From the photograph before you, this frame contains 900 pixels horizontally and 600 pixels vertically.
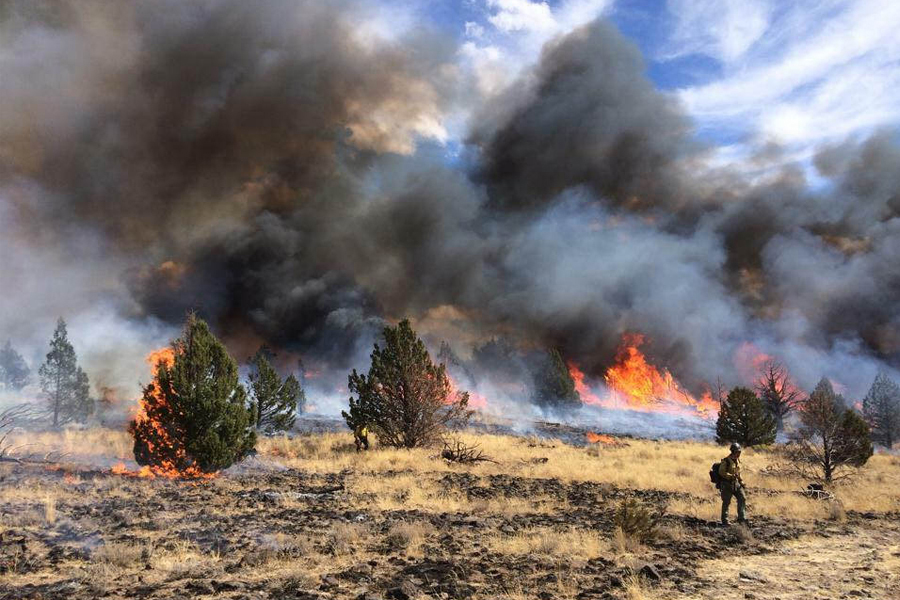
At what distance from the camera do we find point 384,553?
9.64 metres

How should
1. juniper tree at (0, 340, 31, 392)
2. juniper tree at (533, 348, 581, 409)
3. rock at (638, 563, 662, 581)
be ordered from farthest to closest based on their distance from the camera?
juniper tree at (0, 340, 31, 392) → juniper tree at (533, 348, 581, 409) → rock at (638, 563, 662, 581)

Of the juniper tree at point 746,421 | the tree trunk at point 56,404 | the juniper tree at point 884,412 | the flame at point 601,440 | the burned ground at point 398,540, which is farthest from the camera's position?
the juniper tree at point 884,412

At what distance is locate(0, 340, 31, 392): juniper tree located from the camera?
63656mm

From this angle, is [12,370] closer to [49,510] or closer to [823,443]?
[49,510]

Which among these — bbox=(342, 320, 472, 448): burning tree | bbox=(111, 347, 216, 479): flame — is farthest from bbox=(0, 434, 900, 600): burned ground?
bbox=(342, 320, 472, 448): burning tree

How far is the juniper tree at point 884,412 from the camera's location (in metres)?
50.1

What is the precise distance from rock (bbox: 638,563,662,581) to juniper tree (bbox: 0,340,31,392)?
76.8 m

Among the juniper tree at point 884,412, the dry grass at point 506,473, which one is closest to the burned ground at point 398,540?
the dry grass at point 506,473

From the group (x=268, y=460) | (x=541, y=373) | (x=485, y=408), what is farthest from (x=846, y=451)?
(x=485, y=408)

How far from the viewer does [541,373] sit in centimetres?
6259

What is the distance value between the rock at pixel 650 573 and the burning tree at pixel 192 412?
551 inches

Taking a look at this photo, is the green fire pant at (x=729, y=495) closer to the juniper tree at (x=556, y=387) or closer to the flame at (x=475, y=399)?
the juniper tree at (x=556, y=387)

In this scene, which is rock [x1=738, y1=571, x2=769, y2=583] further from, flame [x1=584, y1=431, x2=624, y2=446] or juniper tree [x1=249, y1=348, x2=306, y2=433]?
flame [x1=584, y1=431, x2=624, y2=446]

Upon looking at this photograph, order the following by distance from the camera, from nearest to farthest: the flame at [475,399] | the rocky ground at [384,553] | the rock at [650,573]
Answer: the rocky ground at [384,553] → the rock at [650,573] → the flame at [475,399]
